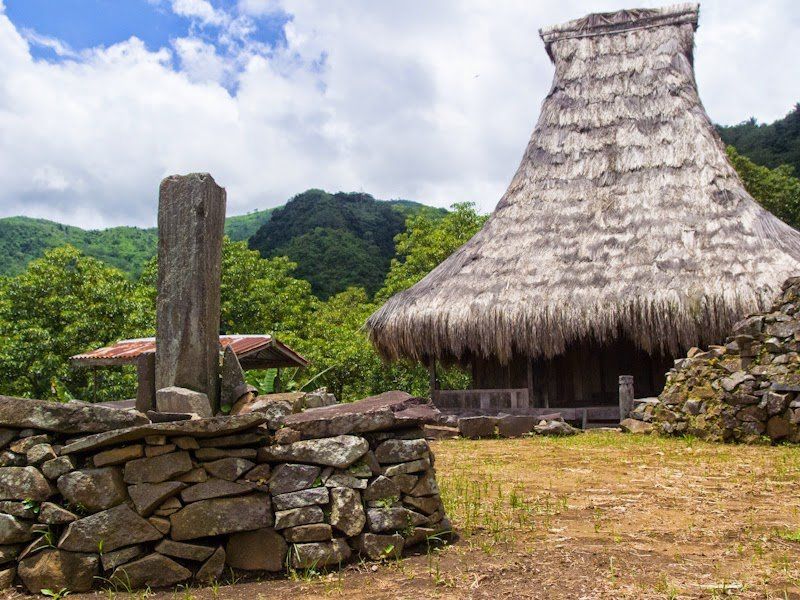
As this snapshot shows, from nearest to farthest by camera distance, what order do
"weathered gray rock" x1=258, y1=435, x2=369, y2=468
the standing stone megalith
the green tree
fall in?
"weathered gray rock" x1=258, y1=435, x2=369, y2=468, the standing stone megalith, the green tree

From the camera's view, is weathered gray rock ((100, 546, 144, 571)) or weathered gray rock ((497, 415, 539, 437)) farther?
weathered gray rock ((497, 415, 539, 437))

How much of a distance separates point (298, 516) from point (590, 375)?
1044 centimetres

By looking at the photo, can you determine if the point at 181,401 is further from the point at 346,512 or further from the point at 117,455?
the point at 346,512

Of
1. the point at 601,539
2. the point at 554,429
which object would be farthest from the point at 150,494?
the point at 554,429

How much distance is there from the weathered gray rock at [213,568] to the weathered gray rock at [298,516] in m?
0.32

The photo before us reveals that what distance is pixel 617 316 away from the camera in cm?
1129

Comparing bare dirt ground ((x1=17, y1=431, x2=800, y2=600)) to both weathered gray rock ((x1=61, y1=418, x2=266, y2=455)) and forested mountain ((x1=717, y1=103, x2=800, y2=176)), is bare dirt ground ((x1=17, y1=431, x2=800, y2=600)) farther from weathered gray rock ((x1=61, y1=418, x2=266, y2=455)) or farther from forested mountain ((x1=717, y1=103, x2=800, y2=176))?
forested mountain ((x1=717, y1=103, x2=800, y2=176))

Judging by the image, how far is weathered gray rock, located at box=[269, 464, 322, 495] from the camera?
386 centimetres

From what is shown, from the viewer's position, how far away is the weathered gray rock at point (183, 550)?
12.0 feet

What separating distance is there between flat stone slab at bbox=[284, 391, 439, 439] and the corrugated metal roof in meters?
6.58

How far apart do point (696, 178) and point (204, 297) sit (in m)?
11.2

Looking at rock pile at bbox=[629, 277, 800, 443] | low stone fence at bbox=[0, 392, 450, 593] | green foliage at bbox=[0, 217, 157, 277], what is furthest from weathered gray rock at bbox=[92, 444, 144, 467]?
green foliage at bbox=[0, 217, 157, 277]

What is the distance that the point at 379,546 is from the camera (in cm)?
395

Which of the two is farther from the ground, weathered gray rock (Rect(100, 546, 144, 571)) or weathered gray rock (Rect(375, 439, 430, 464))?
weathered gray rock (Rect(375, 439, 430, 464))
